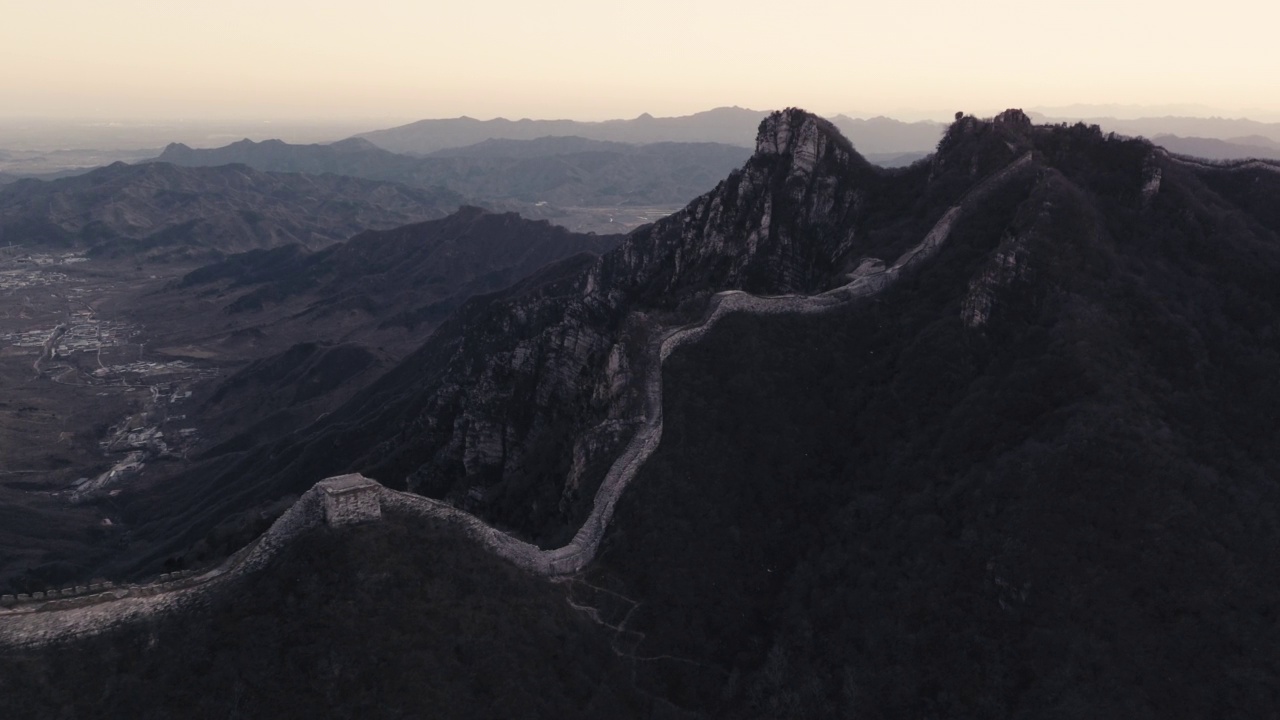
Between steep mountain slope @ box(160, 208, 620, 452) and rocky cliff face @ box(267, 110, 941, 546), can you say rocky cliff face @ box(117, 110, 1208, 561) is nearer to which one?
rocky cliff face @ box(267, 110, 941, 546)

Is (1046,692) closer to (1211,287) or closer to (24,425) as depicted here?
(1211,287)

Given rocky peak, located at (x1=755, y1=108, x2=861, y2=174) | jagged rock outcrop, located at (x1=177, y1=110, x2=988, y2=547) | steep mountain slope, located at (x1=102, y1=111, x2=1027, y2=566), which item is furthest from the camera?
rocky peak, located at (x1=755, y1=108, x2=861, y2=174)

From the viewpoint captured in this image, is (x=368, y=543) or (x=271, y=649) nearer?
(x=271, y=649)

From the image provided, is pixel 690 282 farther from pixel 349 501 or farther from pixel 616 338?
pixel 349 501

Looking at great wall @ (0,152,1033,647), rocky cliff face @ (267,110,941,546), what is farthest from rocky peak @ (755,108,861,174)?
great wall @ (0,152,1033,647)

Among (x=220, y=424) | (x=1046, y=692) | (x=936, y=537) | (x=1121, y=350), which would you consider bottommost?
(x=220, y=424)

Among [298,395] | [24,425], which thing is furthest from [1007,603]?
[24,425]

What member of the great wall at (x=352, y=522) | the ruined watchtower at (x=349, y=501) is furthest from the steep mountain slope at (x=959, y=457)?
the ruined watchtower at (x=349, y=501)
